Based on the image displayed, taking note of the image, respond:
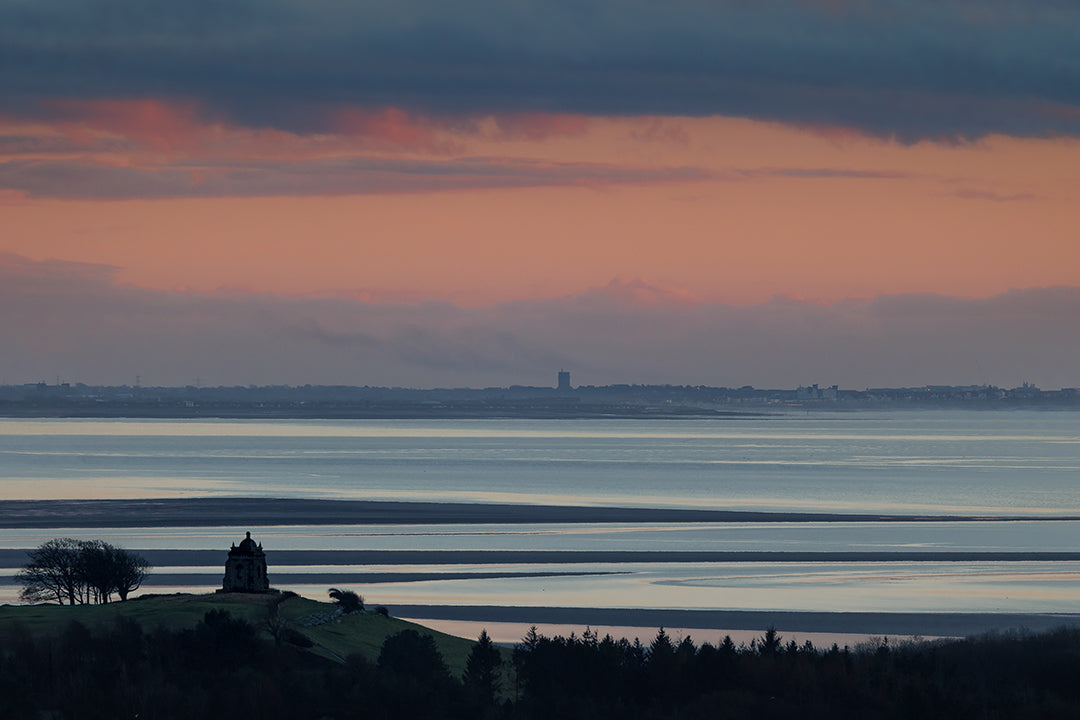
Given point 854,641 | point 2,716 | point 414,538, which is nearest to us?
point 2,716

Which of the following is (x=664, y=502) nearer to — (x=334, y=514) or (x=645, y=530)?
(x=645, y=530)

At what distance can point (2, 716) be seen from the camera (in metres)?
41.4

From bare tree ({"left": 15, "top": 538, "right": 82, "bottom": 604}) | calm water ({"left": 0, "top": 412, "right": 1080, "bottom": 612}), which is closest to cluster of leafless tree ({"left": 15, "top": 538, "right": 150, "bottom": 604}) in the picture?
bare tree ({"left": 15, "top": 538, "right": 82, "bottom": 604})

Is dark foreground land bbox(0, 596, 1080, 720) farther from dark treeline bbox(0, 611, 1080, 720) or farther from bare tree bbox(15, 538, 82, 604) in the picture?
bare tree bbox(15, 538, 82, 604)

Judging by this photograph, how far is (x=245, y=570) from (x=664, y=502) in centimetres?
6052

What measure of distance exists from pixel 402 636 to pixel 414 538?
3895cm

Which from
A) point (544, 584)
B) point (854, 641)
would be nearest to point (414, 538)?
point (544, 584)

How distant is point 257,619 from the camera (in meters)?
50.7

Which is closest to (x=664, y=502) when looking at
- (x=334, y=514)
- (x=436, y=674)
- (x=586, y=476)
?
(x=334, y=514)

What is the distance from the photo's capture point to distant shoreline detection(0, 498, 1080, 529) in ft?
314

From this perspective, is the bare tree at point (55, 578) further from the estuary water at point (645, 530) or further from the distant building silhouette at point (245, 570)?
the distant building silhouette at point (245, 570)

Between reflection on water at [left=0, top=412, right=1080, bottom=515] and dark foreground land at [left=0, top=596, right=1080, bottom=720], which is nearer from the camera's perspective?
dark foreground land at [left=0, top=596, right=1080, bottom=720]

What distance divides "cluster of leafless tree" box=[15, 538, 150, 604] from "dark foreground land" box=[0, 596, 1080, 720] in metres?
9.51

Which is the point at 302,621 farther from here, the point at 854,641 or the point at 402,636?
the point at 854,641
